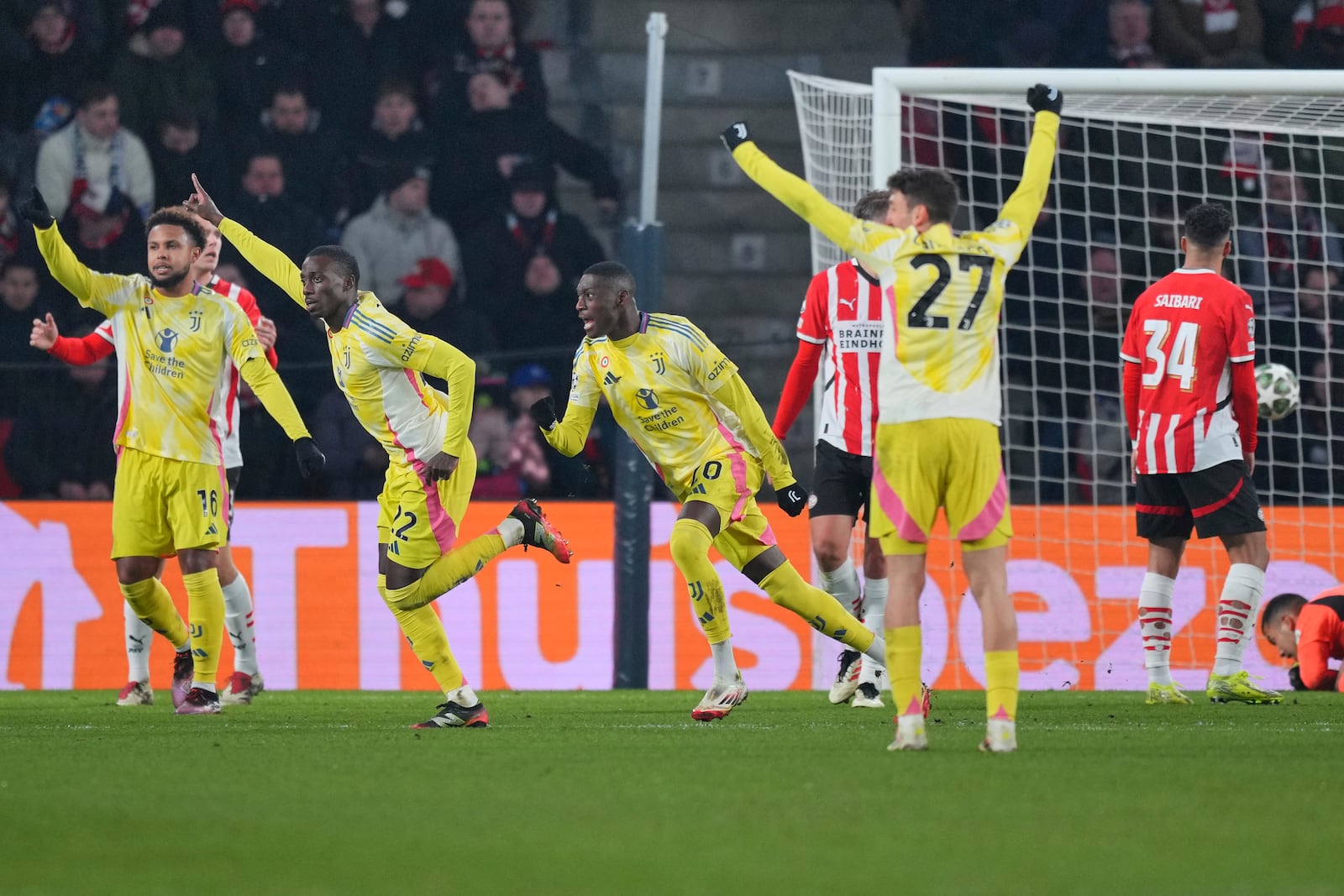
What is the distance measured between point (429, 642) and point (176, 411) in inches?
64.6

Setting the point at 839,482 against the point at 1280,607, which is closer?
the point at 839,482

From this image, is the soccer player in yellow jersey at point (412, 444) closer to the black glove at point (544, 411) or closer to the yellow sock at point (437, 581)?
the yellow sock at point (437, 581)

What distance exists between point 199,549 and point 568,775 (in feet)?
10.3

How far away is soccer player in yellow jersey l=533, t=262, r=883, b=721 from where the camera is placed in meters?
6.93

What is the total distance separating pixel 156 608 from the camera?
7898 millimetres

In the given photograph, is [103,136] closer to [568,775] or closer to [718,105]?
[718,105]

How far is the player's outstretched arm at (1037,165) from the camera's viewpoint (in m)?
5.45

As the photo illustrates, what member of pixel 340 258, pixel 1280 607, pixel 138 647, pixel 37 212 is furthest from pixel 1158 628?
pixel 37 212

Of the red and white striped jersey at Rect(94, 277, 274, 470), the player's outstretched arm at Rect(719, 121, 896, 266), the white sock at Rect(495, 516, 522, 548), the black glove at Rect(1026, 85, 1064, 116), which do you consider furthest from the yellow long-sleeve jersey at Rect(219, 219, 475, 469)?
the black glove at Rect(1026, 85, 1064, 116)

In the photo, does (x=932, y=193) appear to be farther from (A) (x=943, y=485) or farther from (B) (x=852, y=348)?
(B) (x=852, y=348)

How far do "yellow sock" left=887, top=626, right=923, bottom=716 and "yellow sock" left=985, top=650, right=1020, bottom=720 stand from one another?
8.3 inches

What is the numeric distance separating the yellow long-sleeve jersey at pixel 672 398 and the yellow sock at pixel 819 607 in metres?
0.40

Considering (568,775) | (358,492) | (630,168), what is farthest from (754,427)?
(630,168)

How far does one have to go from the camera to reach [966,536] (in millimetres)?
5293
